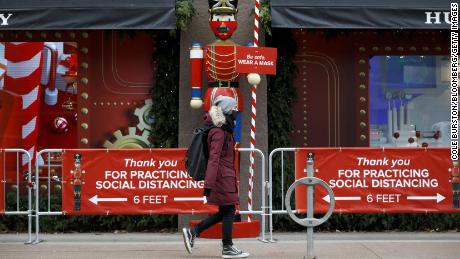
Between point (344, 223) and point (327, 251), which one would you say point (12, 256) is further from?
point (344, 223)

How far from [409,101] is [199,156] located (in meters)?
4.84

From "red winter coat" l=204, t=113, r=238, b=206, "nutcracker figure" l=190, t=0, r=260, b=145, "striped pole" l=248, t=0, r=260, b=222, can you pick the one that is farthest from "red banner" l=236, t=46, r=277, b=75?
"red winter coat" l=204, t=113, r=238, b=206

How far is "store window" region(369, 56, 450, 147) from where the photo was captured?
39.9 ft

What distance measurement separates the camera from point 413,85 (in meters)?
12.2

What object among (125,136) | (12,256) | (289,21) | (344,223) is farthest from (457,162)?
(12,256)

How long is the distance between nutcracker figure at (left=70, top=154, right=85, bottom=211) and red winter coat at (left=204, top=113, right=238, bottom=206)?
2.24 metres

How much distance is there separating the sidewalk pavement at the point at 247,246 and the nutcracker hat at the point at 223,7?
302 centimetres

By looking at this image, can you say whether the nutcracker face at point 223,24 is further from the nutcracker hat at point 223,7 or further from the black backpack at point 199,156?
the black backpack at point 199,156

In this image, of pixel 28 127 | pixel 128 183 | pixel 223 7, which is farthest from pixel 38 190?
pixel 223 7

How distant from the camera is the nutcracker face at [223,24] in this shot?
10797 mm

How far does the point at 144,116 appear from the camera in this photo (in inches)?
468

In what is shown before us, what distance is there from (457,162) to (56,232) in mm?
5603

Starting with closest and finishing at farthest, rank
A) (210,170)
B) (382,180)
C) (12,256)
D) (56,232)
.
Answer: (210,170)
(12,256)
(382,180)
(56,232)

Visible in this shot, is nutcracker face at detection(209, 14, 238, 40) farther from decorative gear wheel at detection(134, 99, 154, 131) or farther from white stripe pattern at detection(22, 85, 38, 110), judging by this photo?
white stripe pattern at detection(22, 85, 38, 110)
